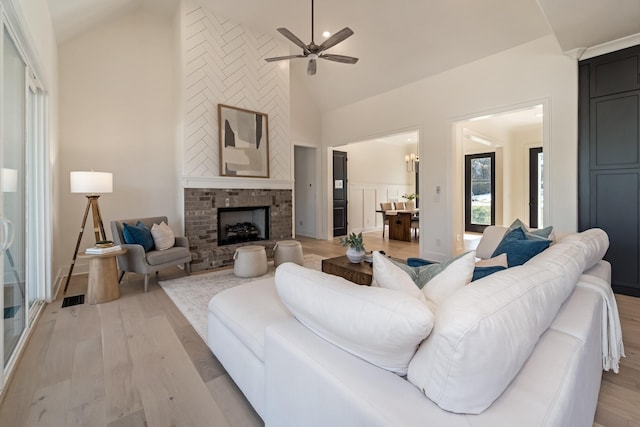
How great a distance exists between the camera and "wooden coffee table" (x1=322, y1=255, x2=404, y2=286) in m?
2.49

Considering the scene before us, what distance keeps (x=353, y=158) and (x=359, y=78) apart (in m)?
2.63

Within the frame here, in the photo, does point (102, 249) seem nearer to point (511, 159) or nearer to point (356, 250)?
point (356, 250)

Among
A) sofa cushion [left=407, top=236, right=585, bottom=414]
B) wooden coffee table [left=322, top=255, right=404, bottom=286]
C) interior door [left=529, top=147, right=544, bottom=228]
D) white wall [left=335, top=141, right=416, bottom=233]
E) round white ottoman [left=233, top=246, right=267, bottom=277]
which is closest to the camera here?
sofa cushion [left=407, top=236, right=585, bottom=414]

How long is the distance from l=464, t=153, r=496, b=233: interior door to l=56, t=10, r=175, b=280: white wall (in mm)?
7429

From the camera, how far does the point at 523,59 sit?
3.90 metres

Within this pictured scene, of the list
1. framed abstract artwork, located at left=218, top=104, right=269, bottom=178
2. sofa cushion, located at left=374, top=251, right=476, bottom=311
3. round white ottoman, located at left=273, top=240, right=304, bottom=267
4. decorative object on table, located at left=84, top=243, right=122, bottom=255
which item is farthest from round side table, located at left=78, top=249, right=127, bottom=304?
sofa cushion, located at left=374, top=251, right=476, bottom=311

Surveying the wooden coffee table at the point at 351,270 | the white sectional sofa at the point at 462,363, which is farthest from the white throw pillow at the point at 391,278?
the wooden coffee table at the point at 351,270

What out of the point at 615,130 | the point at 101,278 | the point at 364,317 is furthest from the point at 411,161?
the point at 364,317

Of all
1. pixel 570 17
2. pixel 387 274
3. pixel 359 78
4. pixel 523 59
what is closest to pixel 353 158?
pixel 359 78

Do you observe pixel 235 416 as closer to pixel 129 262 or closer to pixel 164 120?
pixel 129 262

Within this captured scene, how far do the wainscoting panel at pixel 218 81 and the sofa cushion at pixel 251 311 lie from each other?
117 inches

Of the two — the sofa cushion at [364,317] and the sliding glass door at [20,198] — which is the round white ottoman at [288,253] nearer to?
the sliding glass door at [20,198]

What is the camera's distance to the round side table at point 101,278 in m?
2.97

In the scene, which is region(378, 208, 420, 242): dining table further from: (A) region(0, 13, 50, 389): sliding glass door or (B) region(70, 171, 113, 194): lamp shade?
(A) region(0, 13, 50, 389): sliding glass door
